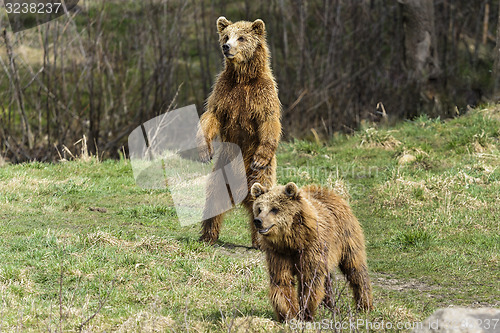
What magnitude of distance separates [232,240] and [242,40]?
233 cm

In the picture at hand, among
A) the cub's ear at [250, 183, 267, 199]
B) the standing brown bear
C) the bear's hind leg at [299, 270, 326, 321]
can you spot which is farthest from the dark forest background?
the bear's hind leg at [299, 270, 326, 321]

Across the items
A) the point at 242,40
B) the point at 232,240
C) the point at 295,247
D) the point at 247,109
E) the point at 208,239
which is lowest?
the point at 232,240

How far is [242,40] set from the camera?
7066mm

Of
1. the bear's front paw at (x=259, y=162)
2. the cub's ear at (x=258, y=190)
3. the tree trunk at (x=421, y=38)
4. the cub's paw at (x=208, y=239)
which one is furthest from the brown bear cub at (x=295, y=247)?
the tree trunk at (x=421, y=38)

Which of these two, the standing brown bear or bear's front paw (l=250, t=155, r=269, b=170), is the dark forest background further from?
bear's front paw (l=250, t=155, r=269, b=170)

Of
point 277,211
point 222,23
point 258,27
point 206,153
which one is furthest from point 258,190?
point 222,23

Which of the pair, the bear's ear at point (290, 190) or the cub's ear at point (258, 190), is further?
the cub's ear at point (258, 190)

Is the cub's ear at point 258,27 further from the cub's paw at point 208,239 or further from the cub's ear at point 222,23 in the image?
the cub's paw at point 208,239

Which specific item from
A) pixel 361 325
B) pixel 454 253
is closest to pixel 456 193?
pixel 454 253

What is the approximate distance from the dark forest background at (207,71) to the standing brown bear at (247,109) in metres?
5.58

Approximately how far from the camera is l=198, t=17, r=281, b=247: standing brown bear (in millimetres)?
7055

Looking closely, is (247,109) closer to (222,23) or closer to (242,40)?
(242,40)

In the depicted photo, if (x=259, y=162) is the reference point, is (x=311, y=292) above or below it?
below

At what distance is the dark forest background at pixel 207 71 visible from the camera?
1310 centimetres
